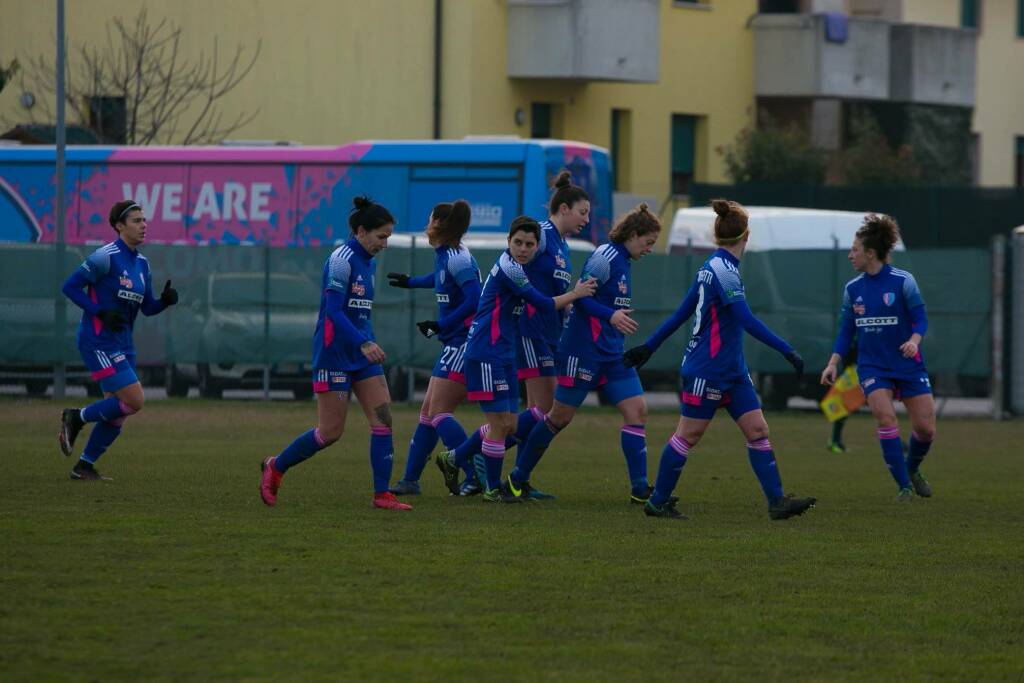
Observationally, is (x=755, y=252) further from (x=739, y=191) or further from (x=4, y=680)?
(x=4, y=680)

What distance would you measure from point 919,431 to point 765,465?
222 centimetres

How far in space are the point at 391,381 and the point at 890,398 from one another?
13237 mm

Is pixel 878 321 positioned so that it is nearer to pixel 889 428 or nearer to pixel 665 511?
pixel 889 428

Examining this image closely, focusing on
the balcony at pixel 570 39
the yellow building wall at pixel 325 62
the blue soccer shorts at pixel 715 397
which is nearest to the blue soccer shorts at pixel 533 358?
the blue soccer shorts at pixel 715 397

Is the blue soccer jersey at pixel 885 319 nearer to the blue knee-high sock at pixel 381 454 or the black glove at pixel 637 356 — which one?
the black glove at pixel 637 356

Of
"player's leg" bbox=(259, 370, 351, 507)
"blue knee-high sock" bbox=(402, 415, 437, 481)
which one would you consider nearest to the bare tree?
"blue knee-high sock" bbox=(402, 415, 437, 481)

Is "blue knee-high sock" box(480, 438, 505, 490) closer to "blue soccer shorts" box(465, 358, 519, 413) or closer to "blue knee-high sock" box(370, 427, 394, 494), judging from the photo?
"blue soccer shorts" box(465, 358, 519, 413)

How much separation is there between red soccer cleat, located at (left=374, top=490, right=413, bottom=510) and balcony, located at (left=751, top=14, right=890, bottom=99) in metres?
32.3

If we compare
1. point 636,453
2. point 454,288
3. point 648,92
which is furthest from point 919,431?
point 648,92

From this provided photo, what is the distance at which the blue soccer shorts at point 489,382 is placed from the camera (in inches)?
484

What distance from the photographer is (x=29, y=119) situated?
37.8 metres

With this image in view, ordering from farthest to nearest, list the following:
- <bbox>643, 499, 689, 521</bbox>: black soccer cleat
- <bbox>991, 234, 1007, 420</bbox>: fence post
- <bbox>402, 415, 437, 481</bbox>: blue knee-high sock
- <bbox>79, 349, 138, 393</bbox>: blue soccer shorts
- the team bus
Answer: the team bus, <bbox>991, 234, 1007, 420</bbox>: fence post, <bbox>79, 349, 138, 393</bbox>: blue soccer shorts, <bbox>402, 415, 437, 481</bbox>: blue knee-high sock, <bbox>643, 499, 689, 521</bbox>: black soccer cleat

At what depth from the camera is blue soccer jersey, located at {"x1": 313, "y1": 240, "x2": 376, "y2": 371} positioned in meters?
11.6

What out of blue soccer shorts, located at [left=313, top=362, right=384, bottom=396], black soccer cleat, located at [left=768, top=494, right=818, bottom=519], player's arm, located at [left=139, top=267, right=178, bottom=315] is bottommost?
black soccer cleat, located at [left=768, top=494, right=818, bottom=519]
